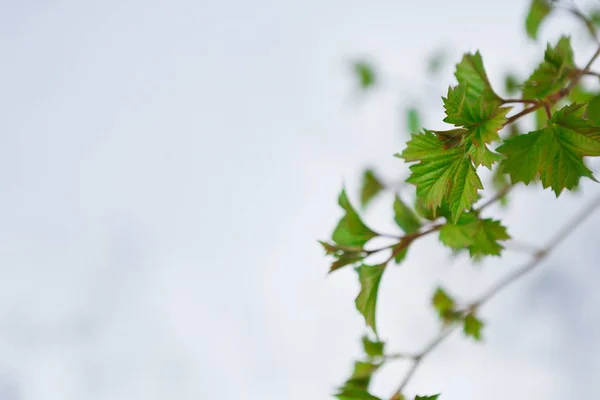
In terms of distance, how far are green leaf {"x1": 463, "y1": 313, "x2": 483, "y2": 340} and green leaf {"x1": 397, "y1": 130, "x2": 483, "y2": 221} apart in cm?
35

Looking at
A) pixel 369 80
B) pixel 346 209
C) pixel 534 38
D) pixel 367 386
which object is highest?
pixel 369 80

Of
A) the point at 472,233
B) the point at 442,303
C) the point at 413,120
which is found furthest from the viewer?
the point at 413,120

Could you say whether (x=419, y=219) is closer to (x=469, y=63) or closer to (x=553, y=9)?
(x=469, y=63)

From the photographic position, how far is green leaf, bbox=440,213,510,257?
438 mm

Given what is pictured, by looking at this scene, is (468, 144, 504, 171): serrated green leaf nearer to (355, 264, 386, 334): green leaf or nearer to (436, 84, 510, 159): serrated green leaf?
(436, 84, 510, 159): serrated green leaf

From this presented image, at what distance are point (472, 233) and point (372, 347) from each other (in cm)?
22

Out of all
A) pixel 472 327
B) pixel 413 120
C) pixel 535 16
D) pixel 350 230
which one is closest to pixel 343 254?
pixel 350 230

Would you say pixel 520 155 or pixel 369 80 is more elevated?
pixel 369 80

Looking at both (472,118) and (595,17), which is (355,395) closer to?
(472,118)

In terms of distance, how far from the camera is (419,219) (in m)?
0.51

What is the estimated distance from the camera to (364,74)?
4.09ft

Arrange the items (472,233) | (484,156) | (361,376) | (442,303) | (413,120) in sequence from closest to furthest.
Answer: (484,156), (472,233), (361,376), (442,303), (413,120)

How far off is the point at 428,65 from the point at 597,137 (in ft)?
3.21

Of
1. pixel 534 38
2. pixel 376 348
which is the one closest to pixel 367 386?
pixel 376 348
